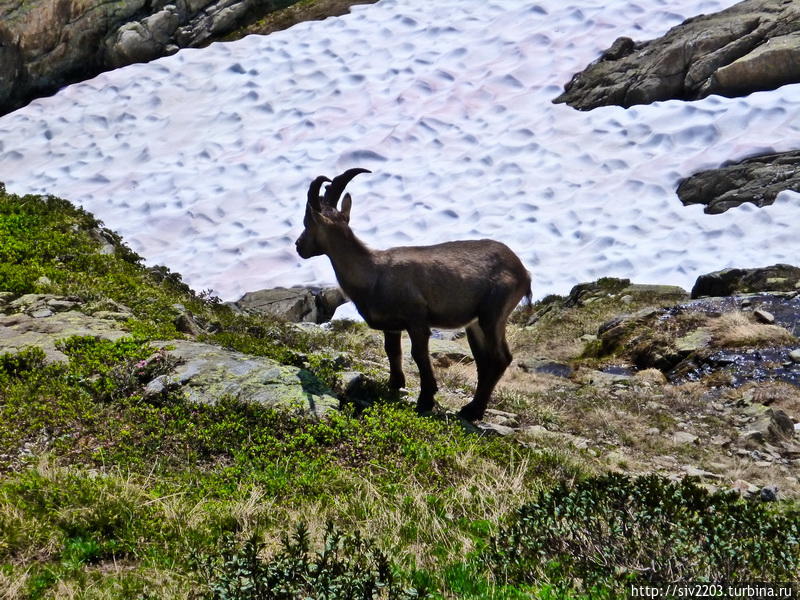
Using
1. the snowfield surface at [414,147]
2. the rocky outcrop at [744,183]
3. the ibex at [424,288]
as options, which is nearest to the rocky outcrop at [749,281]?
the snowfield surface at [414,147]

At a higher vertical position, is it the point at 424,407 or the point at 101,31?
the point at 101,31

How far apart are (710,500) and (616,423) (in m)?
4.13

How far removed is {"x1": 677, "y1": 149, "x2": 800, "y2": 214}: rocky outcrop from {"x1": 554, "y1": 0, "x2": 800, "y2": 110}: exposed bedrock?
146 inches

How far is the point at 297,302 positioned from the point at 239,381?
972 cm

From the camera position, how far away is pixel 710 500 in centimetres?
651

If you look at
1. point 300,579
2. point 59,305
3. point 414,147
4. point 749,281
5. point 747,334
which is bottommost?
point 749,281

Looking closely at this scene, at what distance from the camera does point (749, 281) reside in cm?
1662

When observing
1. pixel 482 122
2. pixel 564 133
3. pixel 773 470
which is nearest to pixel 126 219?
pixel 482 122

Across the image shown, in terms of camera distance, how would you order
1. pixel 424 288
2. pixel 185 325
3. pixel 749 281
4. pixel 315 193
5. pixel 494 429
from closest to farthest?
pixel 494 429
pixel 424 288
pixel 315 193
pixel 185 325
pixel 749 281

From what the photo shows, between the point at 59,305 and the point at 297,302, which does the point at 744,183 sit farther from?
the point at 59,305

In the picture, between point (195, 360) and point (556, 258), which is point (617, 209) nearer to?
point (556, 258)

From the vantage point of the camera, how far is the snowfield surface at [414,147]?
2072 centimetres

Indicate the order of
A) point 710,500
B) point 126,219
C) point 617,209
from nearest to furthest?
point 710,500 → point 617,209 → point 126,219

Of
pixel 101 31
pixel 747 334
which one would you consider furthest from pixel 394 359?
pixel 101 31
